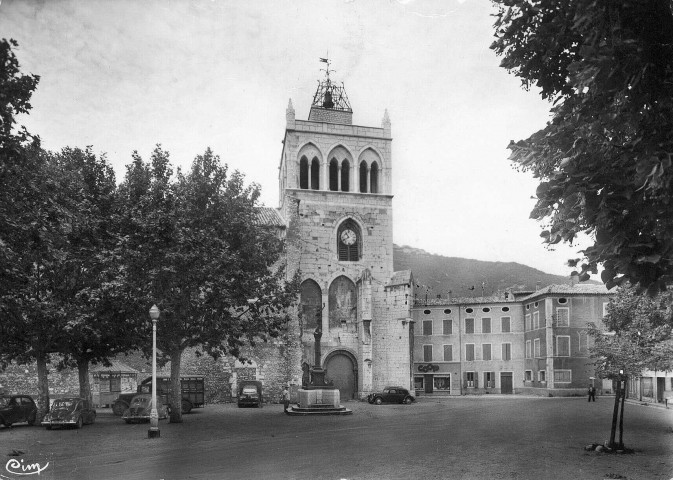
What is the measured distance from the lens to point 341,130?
4459 cm

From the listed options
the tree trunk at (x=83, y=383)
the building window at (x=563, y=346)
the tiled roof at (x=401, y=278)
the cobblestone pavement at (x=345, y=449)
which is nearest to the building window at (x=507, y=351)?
the building window at (x=563, y=346)

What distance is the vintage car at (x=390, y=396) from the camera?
129 ft

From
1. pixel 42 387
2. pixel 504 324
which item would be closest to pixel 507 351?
pixel 504 324

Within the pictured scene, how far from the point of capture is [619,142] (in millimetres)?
7207

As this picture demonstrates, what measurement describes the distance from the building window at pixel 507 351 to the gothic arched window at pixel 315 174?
22.7m

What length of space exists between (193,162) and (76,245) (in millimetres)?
5785

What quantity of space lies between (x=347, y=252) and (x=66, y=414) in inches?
928

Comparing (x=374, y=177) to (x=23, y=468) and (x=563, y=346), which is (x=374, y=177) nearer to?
(x=563, y=346)

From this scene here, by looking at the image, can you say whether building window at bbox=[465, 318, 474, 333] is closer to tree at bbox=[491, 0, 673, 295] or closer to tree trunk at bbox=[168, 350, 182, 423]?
tree trunk at bbox=[168, 350, 182, 423]

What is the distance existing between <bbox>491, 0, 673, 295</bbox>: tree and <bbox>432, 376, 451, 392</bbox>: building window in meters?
48.8

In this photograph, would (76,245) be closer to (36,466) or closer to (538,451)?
(36,466)

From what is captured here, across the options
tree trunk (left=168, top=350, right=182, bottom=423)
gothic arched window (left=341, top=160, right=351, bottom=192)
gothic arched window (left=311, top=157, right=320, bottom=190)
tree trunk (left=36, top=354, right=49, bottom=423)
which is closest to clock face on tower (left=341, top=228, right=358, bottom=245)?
gothic arched window (left=341, top=160, right=351, bottom=192)

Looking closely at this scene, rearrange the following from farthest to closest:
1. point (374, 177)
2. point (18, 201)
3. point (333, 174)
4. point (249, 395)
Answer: point (374, 177) → point (333, 174) → point (249, 395) → point (18, 201)

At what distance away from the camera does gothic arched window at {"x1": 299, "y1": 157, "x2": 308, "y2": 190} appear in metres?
43.9
